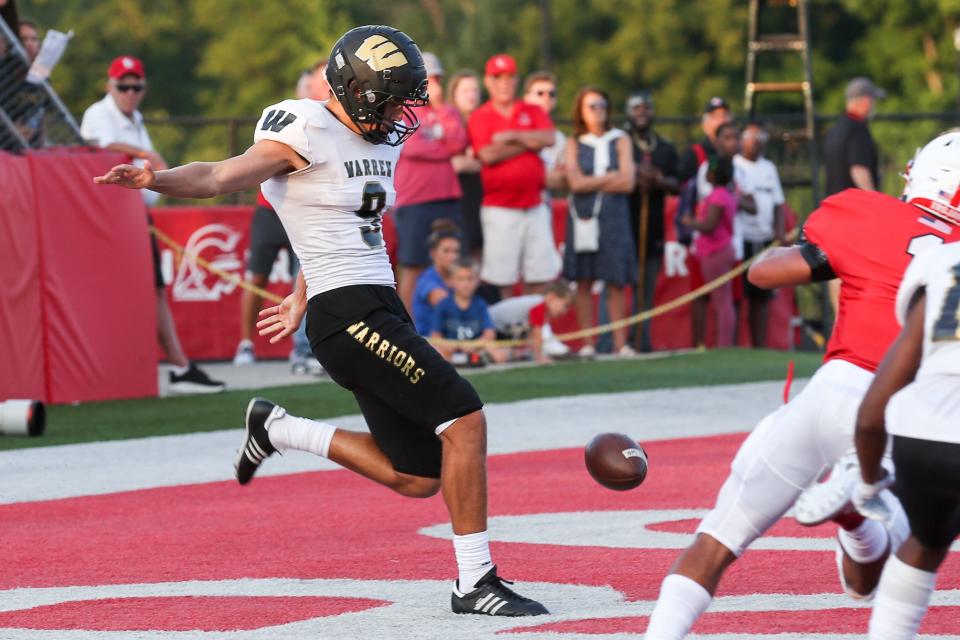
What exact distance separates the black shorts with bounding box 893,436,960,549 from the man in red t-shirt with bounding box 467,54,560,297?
9.65 metres

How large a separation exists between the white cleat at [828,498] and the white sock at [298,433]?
2.35m

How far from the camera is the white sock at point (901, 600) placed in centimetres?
437

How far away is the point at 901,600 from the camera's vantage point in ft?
14.4

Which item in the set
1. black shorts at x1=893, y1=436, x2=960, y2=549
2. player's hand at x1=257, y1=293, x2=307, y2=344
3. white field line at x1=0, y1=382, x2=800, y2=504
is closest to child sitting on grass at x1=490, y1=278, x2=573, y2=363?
white field line at x1=0, y1=382, x2=800, y2=504

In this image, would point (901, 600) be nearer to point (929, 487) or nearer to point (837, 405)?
point (929, 487)

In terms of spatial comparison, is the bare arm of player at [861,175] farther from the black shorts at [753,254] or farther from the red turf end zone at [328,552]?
the red turf end zone at [328,552]

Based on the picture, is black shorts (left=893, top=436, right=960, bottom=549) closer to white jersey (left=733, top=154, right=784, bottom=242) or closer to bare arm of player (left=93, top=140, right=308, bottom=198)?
bare arm of player (left=93, top=140, right=308, bottom=198)

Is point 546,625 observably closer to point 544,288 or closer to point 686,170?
point 544,288

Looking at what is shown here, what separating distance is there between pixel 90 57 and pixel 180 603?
51186mm

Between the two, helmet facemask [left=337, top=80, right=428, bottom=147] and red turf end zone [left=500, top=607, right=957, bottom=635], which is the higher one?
helmet facemask [left=337, top=80, right=428, bottom=147]

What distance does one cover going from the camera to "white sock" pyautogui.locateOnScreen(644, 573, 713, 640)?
448 centimetres

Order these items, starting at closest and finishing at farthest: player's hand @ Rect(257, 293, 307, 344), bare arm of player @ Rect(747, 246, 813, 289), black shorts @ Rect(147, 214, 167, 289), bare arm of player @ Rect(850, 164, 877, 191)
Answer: bare arm of player @ Rect(747, 246, 813, 289) → player's hand @ Rect(257, 293, 307, 344) → black shorts @ Rect(147, 214, 167, 289) → bare arm of player @ Rect(850, 164, 877, 191)

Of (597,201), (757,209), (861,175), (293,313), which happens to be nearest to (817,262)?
(293,313)

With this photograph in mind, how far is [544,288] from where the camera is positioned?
1459 centimetres
